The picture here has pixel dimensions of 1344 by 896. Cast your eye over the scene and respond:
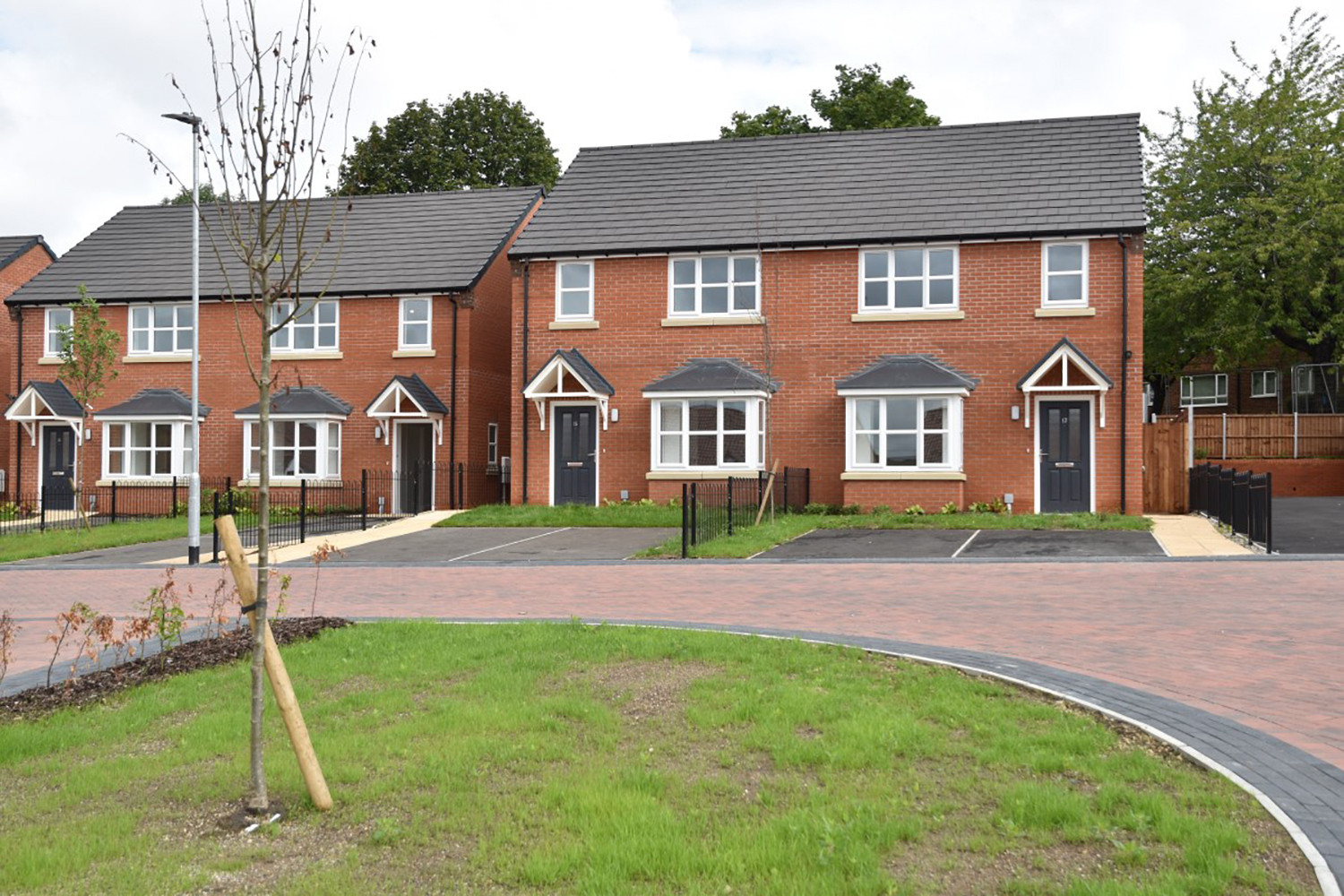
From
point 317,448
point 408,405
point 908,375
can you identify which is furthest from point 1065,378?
point 317,448

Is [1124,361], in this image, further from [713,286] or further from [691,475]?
[691,475]

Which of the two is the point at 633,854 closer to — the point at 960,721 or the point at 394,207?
the point at 960,721

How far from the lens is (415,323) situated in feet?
103

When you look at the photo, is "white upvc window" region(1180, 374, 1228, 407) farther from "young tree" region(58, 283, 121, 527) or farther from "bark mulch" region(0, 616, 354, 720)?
"bark mulch" region(0, 616, 354, 720)

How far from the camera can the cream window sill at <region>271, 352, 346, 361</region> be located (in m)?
31.6

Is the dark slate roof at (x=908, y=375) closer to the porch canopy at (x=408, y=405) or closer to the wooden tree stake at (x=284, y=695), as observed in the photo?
the porch canopy at (x=408, y=405)

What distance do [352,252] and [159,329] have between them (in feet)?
19.6

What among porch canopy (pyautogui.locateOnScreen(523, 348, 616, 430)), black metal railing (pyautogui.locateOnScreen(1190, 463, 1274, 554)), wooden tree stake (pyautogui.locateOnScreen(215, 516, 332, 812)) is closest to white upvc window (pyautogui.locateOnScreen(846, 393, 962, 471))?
black metal railing (pyautogui.locateOnScreen(1190, 463, 1274, 554))

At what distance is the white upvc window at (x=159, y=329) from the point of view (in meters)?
33.1

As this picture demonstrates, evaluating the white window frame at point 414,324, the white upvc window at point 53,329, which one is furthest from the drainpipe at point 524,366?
the white upvc window at point 53,329

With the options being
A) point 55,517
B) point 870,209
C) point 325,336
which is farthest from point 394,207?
point 870,209

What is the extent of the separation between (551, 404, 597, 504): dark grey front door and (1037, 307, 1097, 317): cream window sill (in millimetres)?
10949

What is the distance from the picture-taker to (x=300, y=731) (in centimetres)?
570

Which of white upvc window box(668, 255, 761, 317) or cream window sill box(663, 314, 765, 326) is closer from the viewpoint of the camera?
cream window sill box(663, 314, 765, 326)
